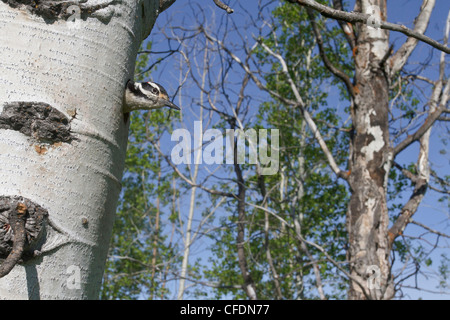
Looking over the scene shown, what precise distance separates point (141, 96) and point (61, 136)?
0.24 metres

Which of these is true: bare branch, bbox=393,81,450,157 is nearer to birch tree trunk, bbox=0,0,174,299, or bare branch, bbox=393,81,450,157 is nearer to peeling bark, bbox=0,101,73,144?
birch tree trunk, bbox=0,0,174,299

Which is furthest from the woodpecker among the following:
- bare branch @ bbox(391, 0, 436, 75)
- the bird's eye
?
bare branch @ bbox(391, 0, 436, 75)

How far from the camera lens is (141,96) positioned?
1.13 m

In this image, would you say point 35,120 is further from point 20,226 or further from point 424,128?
point 424,128

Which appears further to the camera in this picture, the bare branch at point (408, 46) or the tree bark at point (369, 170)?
the bare branch at point (408, 46)

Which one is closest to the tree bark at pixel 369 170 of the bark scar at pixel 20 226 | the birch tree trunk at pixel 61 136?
the birch tree trunk at pixel 61 136

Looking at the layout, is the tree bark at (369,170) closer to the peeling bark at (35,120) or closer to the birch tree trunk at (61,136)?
the birch tree trunk at (61,136)

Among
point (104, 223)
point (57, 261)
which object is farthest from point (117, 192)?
point (57, 261)

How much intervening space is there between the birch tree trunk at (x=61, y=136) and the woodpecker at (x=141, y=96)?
3cm

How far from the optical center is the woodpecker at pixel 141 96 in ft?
3.68

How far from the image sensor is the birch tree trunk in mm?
909
